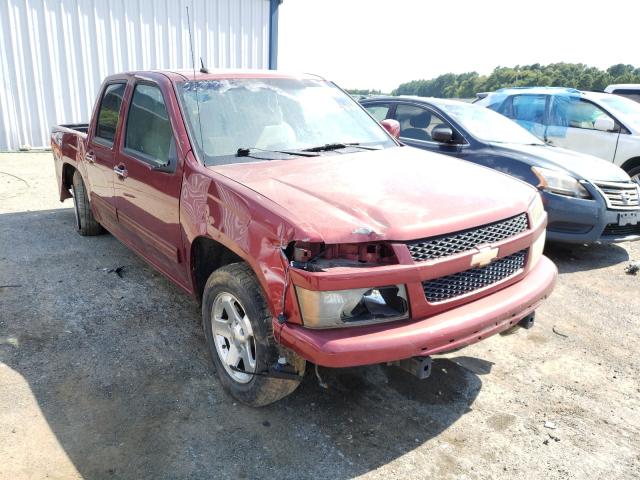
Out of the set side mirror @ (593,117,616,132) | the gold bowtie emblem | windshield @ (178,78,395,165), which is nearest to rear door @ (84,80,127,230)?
windshield @ (178,78,395,165)

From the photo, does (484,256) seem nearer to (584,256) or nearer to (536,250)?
(536,250)

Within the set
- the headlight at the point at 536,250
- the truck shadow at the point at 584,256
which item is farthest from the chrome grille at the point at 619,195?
the headlight at the point at 536,250

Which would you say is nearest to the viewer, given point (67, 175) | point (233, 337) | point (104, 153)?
point (233, 337)

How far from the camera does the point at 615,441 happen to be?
2584mm

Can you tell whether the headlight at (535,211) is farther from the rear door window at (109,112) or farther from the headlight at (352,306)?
the rear door window at (109,112)

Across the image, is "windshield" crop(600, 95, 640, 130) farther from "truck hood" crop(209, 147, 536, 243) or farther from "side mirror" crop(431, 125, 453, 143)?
"truck hood" crop(209, 147, 536, 243)

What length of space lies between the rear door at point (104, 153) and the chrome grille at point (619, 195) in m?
4.61

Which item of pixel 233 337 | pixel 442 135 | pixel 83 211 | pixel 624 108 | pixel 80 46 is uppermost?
pixel 80 46

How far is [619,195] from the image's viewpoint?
5117 mm

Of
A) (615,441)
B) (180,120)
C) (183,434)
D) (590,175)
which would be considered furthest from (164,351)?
(590,175)

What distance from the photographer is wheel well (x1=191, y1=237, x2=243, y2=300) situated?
2963 millimetres

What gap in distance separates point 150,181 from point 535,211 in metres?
2.47

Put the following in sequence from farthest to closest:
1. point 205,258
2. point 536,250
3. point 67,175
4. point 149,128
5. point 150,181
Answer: point 67,175 → point 149,128 → point 150,181 → point 205,258 → point 536,250

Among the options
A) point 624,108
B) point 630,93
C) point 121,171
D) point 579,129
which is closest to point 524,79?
point 630,93
